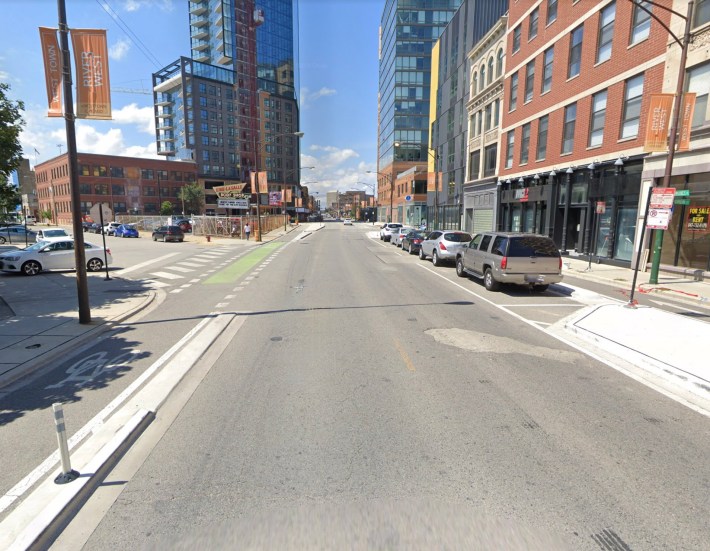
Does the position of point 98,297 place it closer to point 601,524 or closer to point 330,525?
point 330,525

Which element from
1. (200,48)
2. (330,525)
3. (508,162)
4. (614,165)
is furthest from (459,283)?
(200,48)

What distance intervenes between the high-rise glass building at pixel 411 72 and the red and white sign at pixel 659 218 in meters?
62.7

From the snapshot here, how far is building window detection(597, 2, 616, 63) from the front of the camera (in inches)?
752

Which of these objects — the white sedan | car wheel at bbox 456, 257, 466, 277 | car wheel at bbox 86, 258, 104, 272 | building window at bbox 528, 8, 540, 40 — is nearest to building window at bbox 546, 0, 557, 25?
building window at bbox 528, 8, 540, 40

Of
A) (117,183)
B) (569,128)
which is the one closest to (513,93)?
(569,128)

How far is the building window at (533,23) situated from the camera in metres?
25.3

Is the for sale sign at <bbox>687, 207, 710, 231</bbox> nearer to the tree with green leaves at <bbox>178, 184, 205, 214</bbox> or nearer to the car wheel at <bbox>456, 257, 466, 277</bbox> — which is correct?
the car wheel at <bbox>456, 257, 466, 277</bbox>

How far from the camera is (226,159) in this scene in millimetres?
94562

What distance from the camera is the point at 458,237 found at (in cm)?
1919

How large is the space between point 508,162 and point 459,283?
60.9 ft

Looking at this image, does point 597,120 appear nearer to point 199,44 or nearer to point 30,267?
point 30,267

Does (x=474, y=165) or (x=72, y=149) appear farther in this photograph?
(x=474, y=165)

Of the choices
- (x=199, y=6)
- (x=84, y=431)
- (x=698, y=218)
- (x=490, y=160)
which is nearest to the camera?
(x=84, y=431)

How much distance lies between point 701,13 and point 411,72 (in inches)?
2765
